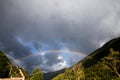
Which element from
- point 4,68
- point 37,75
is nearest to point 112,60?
point 37,75

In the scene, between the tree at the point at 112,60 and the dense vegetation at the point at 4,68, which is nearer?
the tree at the point at 112,60

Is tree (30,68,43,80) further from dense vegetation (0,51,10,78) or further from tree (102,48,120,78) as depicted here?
tree (102,48,120,78)

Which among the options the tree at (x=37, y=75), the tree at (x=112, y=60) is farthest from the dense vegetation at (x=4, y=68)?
the tree at (x=112, y=60)

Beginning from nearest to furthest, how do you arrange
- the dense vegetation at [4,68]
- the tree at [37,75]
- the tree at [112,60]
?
the tree at [37,75] < the tree at [112,60] < the dense vegetation at [4,68]

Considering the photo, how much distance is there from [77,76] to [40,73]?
47841 millimetres

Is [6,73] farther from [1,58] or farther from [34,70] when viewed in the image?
[34,70]

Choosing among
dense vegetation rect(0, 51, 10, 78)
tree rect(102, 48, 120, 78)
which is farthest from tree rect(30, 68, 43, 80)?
tree rect(102, 48, 120, 78)

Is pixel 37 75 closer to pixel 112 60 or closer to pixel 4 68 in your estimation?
pixel 4 68

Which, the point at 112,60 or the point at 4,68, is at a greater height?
the point at 4,68

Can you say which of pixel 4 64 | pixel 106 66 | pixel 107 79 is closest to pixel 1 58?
pixel 4 64

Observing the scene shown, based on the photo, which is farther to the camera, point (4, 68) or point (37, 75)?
point (4, 68)

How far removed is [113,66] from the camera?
138750mm

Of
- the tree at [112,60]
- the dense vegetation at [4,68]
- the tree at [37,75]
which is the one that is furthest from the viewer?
the dense vegetation at [4,68]

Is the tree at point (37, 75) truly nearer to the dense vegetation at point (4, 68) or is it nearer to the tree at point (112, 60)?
the dense vegetation at point (4, 68)
